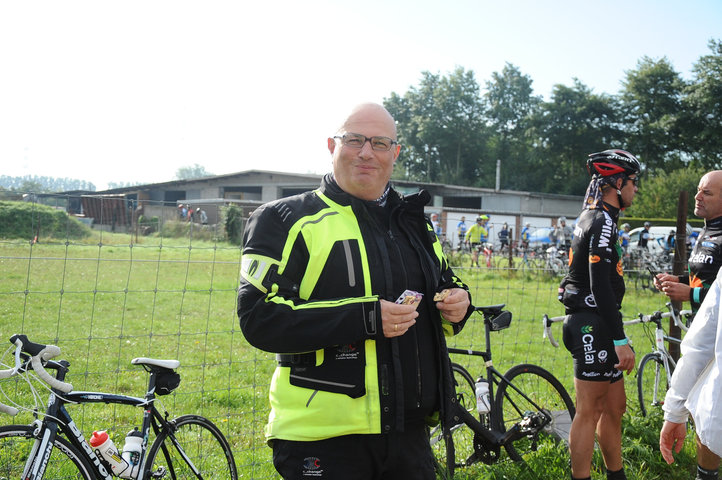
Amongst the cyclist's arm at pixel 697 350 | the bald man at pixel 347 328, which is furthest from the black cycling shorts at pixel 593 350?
the bald man at pixel 347 328

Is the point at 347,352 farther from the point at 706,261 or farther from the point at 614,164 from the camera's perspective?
the point at 706,261

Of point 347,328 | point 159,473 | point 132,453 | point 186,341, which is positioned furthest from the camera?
point 186,341

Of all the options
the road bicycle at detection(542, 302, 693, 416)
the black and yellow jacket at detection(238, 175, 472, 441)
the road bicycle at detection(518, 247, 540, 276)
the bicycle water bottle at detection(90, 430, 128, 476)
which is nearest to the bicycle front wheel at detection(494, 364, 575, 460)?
the road bicycle at detection(542, 302, 693, 416)

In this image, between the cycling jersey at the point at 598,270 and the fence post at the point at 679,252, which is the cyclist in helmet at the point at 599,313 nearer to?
the cycling jersey at the point at 598,270

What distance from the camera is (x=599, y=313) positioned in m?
3.46

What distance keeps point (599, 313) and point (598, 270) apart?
280 mm

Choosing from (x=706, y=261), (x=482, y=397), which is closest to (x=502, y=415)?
(x=482, y=397)

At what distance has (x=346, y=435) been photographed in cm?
195

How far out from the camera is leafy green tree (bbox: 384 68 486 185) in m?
76.1

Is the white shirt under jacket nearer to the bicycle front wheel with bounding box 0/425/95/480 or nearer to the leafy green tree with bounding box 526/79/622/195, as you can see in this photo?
the bicycle front wheel with bounding box 0/425/95/480

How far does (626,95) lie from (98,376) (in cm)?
6127

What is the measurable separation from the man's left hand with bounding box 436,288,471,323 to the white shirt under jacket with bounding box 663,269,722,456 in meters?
0.94

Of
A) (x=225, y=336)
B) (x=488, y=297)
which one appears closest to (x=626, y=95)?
(x=488, y=297)

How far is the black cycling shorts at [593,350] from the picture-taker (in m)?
3.46
